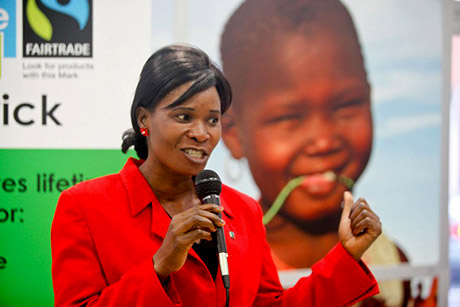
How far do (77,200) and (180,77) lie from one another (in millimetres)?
513

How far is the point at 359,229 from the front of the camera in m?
1.74

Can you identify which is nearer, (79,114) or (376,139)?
(79,114)

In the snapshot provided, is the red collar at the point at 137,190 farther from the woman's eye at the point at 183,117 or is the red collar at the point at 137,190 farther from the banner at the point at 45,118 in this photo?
the banner at the point at 45,118

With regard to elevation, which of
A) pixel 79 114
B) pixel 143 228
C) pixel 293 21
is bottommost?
pixel 143 228

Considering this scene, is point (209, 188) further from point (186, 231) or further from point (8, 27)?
point (8, 27)

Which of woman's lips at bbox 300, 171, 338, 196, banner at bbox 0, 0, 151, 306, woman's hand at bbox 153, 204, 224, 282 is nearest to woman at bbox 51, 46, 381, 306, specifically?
woman's hand at bbox 153, 204, 224, 282

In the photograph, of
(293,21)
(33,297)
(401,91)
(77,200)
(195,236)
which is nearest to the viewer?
(195,236)

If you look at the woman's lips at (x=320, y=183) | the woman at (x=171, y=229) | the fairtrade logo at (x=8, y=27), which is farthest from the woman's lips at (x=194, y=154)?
the woman's lips at (x=320, y=183)

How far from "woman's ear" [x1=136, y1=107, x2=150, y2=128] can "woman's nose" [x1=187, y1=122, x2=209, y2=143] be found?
0.18 metres

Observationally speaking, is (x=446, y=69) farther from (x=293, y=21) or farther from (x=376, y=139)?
(x=293, y=21)

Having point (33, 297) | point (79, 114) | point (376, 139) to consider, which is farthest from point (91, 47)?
point (376, 139)

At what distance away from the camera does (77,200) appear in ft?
5.28

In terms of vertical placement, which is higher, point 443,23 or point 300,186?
point 443,23

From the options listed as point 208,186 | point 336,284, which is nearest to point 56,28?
point 208,186
